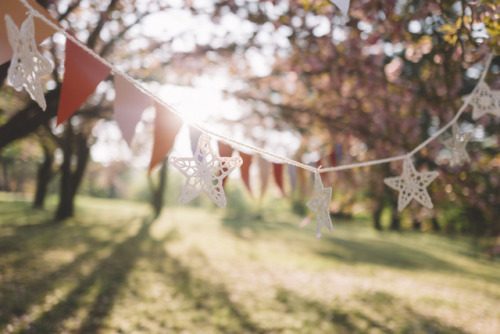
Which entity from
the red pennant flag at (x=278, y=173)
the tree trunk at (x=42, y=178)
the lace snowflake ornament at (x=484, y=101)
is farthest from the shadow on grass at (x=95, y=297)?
the tree trunk at (x=42, y=178)

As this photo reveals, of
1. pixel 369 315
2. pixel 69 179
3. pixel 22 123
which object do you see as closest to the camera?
pixel 22 123

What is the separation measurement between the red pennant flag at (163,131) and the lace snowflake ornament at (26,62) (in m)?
0.64

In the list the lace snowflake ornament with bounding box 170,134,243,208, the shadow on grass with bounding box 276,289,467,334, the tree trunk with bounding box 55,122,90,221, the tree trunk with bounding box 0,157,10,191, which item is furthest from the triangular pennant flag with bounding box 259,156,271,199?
the tree trunk with bounding box 0,157,10,191

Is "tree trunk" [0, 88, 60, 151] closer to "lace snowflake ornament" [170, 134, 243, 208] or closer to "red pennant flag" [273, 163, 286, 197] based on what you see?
"red pennant flag" [273, 163, 286, 197]

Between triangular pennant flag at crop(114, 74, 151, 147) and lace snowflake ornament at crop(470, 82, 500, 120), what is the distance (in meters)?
1.88

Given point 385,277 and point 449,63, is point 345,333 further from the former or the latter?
point 385,277

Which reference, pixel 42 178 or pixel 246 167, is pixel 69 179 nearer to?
pixel 42 178

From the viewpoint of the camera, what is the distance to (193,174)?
1.18 m

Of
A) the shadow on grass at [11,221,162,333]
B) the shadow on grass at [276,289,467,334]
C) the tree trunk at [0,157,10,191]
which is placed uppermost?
the tree trunk at [0,157,10,191]

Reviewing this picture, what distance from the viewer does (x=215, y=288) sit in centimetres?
518

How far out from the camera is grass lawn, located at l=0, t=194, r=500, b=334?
3803mm

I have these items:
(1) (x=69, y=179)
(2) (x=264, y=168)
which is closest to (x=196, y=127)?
(2) (x=264, y=168)

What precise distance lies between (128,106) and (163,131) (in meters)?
0.22

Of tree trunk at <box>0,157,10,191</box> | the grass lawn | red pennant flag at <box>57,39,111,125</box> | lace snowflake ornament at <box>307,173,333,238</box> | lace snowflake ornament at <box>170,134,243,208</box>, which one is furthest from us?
tree trunk at <box>0,157,10,191</box>
